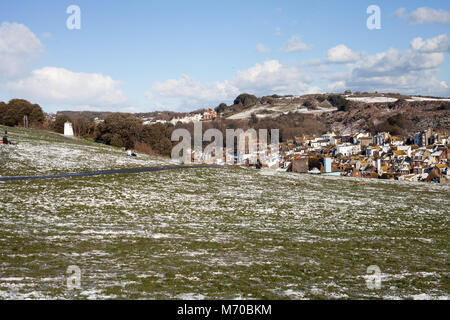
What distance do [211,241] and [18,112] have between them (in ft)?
312

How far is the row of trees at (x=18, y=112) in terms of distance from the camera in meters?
97.5

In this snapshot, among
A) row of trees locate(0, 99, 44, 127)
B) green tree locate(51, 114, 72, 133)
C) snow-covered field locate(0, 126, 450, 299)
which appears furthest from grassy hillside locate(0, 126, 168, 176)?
green tree locate(51, 114, 72, 133)

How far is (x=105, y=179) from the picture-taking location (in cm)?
3631

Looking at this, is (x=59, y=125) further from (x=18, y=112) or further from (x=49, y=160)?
(x=49, y=160)

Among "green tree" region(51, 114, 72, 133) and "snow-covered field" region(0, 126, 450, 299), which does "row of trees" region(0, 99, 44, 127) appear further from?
"snow-covered field" region(0, 126, 450, 299)

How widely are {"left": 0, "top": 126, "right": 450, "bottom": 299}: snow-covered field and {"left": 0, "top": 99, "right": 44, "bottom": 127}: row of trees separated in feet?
242

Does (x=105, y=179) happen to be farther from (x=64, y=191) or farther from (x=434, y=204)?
(x=434, y=204)

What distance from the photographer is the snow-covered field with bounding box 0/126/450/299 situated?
40.7 ft

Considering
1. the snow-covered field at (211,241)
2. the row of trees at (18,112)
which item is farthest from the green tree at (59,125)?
the snow-covered field at (211,241)

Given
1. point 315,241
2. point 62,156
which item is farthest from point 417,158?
point 315,241

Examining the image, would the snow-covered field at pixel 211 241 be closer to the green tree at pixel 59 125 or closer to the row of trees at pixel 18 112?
the row of trees at pixel 18 112

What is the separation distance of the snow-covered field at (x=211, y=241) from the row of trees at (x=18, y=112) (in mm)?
73709

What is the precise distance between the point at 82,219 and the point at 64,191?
819 centimetres

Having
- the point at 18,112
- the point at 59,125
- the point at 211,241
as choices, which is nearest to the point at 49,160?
the point at 211,241
